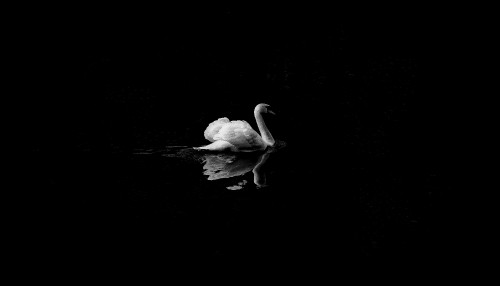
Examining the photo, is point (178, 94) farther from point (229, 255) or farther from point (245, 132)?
point (229, 255)

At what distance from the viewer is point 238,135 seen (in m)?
9.20

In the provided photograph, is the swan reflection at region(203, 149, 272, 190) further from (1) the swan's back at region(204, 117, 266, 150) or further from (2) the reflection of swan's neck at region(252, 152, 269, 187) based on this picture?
(1) the swan's back at region(204, 117, 266, 150)

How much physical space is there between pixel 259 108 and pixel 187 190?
2976 millimetres

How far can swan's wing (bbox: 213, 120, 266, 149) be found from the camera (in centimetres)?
917

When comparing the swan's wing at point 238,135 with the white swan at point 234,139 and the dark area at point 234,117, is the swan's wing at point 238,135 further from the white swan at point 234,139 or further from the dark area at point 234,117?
the dark area at point 234,117

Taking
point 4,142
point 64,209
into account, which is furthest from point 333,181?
point 4,142

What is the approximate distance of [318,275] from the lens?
5.80 metres

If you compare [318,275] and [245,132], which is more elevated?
[245,132]

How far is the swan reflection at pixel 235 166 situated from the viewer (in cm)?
814

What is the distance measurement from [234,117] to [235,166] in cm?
319

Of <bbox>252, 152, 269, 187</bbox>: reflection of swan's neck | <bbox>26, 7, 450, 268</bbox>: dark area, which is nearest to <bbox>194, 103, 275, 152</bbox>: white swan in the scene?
<bbox>252, 152, 269, 187</bbox>: reflection of swan's neck

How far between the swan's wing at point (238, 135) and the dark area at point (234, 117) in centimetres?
48

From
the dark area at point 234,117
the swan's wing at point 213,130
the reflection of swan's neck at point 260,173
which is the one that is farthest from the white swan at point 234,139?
the dark area at point 234,117

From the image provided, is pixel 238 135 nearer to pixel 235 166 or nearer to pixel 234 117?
pixel 235 166
